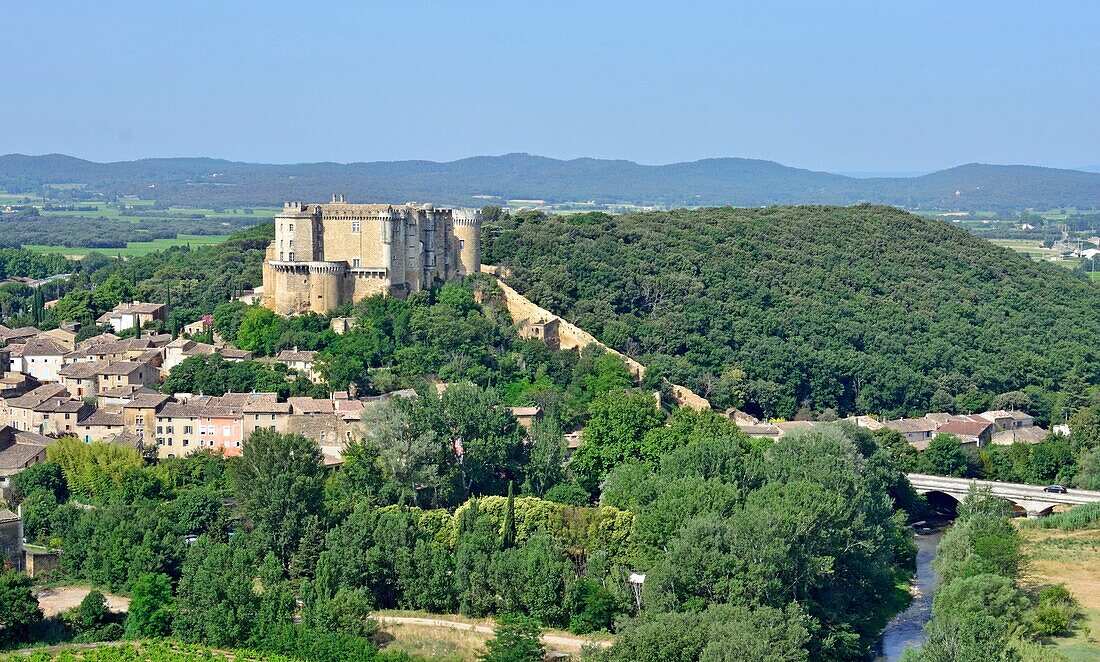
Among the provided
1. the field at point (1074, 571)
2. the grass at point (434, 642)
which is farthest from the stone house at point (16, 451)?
the field at point (1074, 571)

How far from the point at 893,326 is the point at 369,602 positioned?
41.7m

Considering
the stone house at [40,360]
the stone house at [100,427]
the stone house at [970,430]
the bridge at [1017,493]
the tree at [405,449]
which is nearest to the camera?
the tree at [405,449]

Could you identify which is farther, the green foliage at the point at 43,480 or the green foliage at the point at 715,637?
the green foliage at the point at 43,480

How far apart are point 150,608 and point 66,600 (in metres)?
3.00

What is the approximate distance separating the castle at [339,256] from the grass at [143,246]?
66084 mm

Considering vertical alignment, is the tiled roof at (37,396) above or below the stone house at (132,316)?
below

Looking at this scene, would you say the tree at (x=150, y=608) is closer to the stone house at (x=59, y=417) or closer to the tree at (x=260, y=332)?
the stone house at (x=59, y=417)

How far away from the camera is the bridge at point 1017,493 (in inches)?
2128

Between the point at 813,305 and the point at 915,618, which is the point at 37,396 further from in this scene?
the point at 813,305

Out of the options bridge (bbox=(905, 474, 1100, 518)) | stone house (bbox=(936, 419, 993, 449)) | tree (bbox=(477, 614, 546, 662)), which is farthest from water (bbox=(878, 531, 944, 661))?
stone house (bbox=(936, 419, 993, 449))

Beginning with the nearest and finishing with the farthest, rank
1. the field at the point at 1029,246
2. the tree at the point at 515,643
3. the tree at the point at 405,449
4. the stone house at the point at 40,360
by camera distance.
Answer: the tree at the point at 515,643, the tree at the point at 405,449, the stone house at the point at 40,360, the field at the point at 1029,246

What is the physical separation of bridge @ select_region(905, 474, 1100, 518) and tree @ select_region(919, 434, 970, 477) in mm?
958

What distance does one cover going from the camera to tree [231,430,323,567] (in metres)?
41.7

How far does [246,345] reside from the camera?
191 ft
